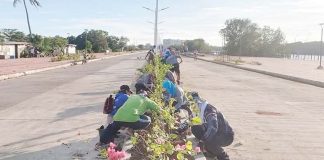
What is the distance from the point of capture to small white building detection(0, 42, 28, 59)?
53.7 meters

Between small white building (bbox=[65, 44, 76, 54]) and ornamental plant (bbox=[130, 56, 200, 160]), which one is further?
small white building (bbox=[65, 44, 76, 54])

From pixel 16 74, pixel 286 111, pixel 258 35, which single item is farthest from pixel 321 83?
pixel 258 35

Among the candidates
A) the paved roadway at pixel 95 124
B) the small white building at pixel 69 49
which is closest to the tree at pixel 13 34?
the small white building at pixel 69 49

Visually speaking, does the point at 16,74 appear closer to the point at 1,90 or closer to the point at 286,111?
the point at 1,90

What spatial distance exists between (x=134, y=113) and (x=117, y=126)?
50cm

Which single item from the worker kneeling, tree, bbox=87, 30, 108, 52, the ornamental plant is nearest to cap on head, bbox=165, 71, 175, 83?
the ornamental plant

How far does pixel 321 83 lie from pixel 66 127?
16.5 m

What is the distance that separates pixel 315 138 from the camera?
29.0 feet

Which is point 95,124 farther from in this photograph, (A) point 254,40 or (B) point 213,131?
(A) point 254,40

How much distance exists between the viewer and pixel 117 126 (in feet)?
23.5

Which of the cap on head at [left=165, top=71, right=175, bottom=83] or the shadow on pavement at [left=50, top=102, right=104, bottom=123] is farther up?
the cap on head at [left=165, top=71, right=175, bottom=83]

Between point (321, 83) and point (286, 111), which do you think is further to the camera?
point (321, 83)

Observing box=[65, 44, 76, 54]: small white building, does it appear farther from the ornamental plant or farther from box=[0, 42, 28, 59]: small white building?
the ornamental plant

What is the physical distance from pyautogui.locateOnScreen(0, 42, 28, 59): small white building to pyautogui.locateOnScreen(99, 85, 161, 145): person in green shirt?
4822 centimetres
